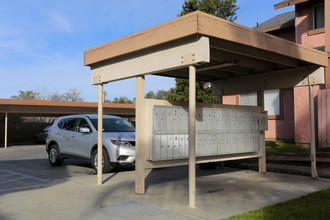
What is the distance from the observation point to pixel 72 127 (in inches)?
439

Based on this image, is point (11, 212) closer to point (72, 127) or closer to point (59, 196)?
point (59, 196)

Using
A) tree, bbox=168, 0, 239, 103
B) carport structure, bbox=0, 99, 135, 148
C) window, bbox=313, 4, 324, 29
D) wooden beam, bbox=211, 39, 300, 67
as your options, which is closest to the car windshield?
wooden beam, bbox=211, 39, 300, 67

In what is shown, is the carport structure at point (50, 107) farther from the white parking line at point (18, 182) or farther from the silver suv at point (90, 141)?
the white parking line at point (18, 182)

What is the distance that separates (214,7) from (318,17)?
15.8m

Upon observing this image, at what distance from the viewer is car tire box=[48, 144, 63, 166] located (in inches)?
450

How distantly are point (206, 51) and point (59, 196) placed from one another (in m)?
4.01

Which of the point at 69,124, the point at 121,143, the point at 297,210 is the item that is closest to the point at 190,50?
the point at 297,210

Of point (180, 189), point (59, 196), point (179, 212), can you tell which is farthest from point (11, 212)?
point (180, 189)

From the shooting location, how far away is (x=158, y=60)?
625 cm

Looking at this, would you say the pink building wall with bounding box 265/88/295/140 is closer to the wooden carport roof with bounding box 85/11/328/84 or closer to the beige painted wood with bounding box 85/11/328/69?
the wooden carport roof with bounding box 85/11/328/84

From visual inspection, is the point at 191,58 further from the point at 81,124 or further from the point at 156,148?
the point at 81,124

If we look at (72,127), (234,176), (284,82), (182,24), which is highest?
(182,24)

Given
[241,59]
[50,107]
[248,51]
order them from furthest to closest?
[50,107], [241,59], [248,51]

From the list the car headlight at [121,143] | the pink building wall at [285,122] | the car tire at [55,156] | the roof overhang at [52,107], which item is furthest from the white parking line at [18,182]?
the roof overhang at [52,107]
